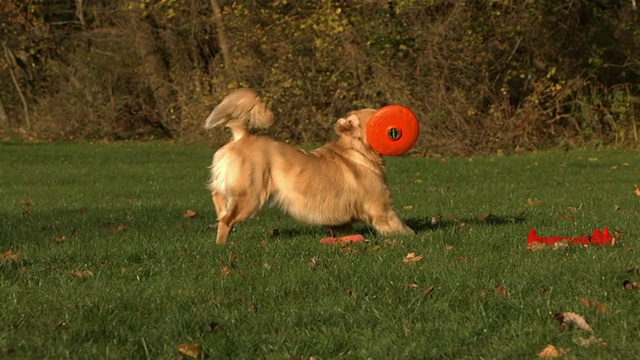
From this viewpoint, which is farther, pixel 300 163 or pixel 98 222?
pixel 98 222

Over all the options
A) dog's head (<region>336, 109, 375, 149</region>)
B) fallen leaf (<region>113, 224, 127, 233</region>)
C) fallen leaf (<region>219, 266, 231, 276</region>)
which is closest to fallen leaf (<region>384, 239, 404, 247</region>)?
dog's head (<region>336, 109, 375, 149</region>)

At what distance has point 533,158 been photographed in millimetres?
19531

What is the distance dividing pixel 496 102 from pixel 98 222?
45.0 feet

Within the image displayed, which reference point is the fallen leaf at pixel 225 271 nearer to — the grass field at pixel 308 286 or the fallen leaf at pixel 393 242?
the grass field at pixel 308 286

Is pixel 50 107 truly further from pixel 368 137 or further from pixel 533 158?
pixel 368 137

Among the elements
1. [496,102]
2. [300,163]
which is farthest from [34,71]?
[300,163]

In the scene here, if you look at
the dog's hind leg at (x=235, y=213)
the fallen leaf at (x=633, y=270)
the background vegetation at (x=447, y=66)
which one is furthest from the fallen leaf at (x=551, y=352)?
the background vegetation at (x=447, y=66)

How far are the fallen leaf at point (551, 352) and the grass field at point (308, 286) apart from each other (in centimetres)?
7

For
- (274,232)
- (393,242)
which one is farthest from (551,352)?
(274,232)

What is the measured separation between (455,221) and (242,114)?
8.53 ft

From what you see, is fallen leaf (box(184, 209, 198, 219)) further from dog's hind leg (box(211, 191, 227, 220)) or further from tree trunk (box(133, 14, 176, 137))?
tree trunk (box(133, 14, 176, 137))

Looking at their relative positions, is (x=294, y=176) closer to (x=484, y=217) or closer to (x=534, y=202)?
(x=484, y=217)

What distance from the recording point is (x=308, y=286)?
19.0ft

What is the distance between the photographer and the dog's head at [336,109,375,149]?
8227 millimetres
